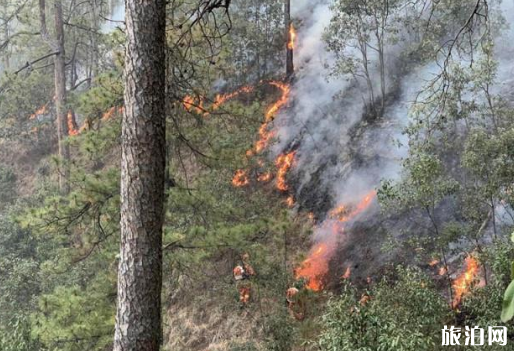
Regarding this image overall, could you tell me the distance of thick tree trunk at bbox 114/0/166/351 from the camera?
3525mm

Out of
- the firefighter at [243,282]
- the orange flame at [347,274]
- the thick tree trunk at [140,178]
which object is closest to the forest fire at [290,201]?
the orange flame at [347,274]

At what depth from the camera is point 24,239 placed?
40.6 ft

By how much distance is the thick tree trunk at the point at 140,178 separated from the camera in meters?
3.53

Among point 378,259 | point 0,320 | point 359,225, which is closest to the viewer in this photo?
point 0,320

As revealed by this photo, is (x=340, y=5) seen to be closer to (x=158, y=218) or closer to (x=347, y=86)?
(x=347, y=86)

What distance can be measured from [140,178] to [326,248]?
8.74m

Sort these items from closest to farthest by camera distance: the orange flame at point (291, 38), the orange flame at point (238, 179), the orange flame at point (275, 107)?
the orange flame at point (238, 179) → the orange flame at point (275, 107) → the orange flame at point (291, 38)

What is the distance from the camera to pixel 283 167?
14.1m

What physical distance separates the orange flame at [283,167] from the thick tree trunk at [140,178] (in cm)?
1012

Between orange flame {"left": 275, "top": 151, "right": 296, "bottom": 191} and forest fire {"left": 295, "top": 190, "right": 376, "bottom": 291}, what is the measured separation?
1.97 meters

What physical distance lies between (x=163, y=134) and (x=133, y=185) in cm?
48

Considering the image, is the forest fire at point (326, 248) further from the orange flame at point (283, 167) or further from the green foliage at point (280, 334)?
the green foliage at point (280, 334)

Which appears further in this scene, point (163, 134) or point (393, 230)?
point (393, 230)

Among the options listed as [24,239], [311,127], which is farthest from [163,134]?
[311,127]
